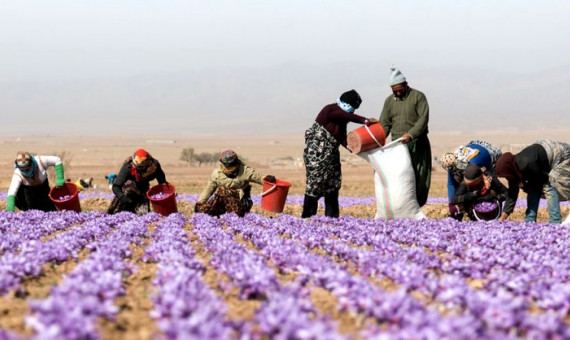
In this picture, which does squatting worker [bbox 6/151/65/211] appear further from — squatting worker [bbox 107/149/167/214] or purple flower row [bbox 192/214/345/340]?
purple flower row [bbox 192/214/345/340]

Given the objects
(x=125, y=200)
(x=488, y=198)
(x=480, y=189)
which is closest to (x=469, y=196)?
(x=480, y=189)

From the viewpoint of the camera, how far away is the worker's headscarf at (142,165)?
11.4 m

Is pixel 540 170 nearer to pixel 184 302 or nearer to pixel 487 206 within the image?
pixel 487 206

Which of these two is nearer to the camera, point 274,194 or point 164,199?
point 164,199

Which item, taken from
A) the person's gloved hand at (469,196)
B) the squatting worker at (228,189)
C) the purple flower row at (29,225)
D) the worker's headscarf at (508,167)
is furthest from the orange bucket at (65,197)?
the worker's headscarf at (508,167)

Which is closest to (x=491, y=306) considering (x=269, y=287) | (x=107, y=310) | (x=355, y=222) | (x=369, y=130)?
(x=269, y=287)

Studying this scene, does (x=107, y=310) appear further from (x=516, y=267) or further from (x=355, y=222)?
(x=355, y=222)

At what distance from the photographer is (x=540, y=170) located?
9938 mm

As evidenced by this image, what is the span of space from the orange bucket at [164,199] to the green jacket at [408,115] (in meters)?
4.01

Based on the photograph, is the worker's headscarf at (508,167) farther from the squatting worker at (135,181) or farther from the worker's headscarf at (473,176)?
the squatting worker at (135,181)

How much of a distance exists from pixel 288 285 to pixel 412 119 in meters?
6.22

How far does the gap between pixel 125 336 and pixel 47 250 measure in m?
3.11

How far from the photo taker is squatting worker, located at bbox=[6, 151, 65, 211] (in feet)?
38.6

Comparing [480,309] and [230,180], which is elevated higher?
[230,180]
